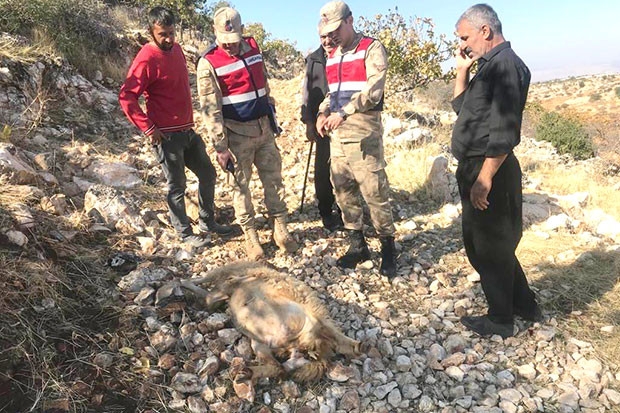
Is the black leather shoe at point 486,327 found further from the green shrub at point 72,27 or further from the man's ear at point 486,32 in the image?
the green shrub at point 72,27

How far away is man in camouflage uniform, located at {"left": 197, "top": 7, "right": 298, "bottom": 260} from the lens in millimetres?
3227

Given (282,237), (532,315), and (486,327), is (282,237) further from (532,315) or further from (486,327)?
(532,315)

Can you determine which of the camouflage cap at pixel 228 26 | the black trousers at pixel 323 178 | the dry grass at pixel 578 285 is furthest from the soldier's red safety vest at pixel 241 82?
the dry grass at pixel 578 285

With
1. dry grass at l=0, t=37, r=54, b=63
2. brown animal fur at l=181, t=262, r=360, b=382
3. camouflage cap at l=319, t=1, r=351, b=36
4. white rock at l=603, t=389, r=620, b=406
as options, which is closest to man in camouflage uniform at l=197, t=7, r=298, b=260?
camouflage cap at l=319, t=1, r=351, b=36

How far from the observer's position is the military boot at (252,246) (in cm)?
372

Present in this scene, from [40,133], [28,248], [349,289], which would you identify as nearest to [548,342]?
[349,289]

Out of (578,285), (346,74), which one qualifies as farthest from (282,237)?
(578,285)

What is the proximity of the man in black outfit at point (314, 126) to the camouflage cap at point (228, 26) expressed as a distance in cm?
80

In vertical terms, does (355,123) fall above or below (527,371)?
above

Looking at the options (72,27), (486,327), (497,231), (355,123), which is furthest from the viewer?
(72,27)

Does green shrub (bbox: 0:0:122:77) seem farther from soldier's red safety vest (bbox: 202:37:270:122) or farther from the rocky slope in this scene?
soldier's red safety vest (bbox: 202:37:270:122)

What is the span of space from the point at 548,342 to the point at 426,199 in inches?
103

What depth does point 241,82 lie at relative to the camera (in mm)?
3338

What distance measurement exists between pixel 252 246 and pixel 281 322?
138 cm
